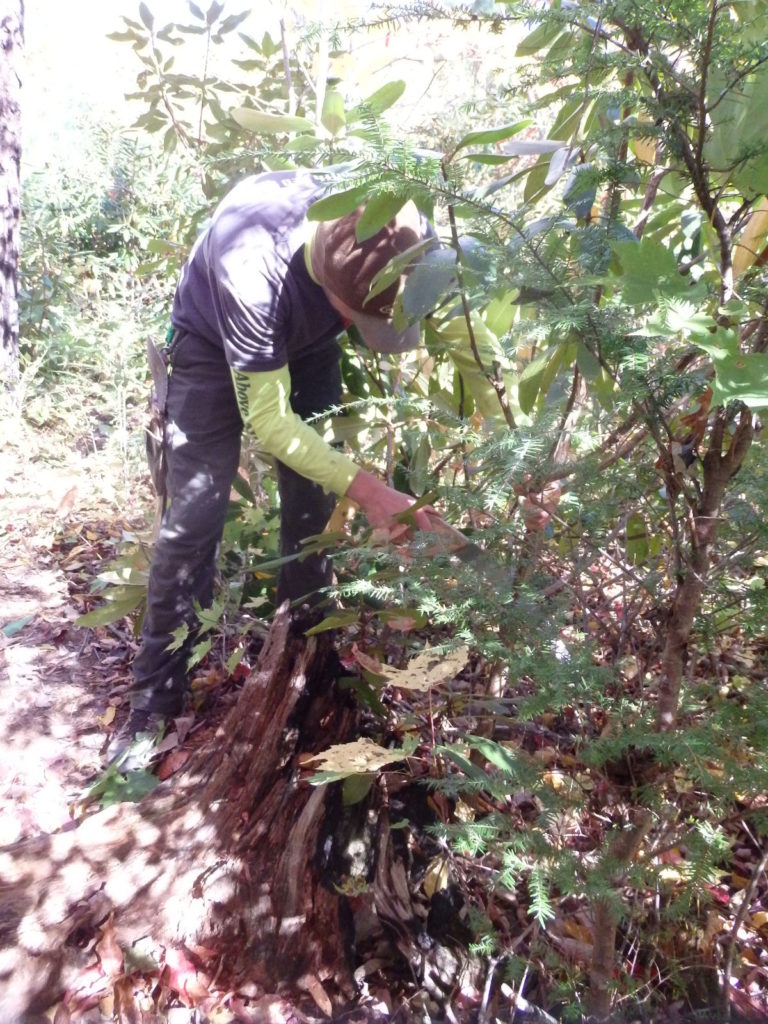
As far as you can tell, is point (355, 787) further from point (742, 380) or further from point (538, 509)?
point (742, 380)

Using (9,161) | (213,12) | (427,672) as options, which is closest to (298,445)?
(427,672)

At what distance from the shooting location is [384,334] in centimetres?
193

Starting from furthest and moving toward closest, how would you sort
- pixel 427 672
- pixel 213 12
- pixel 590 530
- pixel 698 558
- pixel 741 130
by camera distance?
pixel 213 12 < pixel 427 672 < pixel 590 530 < pixel 698 558 < pixel 741 130

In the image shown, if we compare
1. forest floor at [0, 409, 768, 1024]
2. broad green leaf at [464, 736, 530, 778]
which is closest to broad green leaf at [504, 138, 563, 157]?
broad green leaf at [464, 736, 530, 778]

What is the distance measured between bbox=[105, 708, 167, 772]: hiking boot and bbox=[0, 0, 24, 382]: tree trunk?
131 inches

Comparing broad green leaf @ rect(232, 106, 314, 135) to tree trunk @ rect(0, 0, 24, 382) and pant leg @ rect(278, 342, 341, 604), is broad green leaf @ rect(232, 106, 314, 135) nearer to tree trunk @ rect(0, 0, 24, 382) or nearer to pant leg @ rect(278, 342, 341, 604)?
pant leg @ rect(278, 342, 341, 604)

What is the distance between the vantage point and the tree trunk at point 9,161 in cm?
470

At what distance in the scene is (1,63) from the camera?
4707mm

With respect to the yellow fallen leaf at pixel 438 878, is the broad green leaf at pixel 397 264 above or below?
above

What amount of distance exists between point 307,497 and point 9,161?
3.72m

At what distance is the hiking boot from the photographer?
236 cm

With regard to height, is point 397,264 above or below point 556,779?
above

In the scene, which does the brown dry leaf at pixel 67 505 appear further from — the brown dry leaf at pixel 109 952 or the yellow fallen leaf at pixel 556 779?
the yellow fallen leaf at pixel 556 779

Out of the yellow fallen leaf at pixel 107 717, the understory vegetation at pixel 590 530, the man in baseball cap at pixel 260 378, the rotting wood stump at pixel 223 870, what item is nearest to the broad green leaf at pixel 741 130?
the understory vegetation at pixel 590 530
